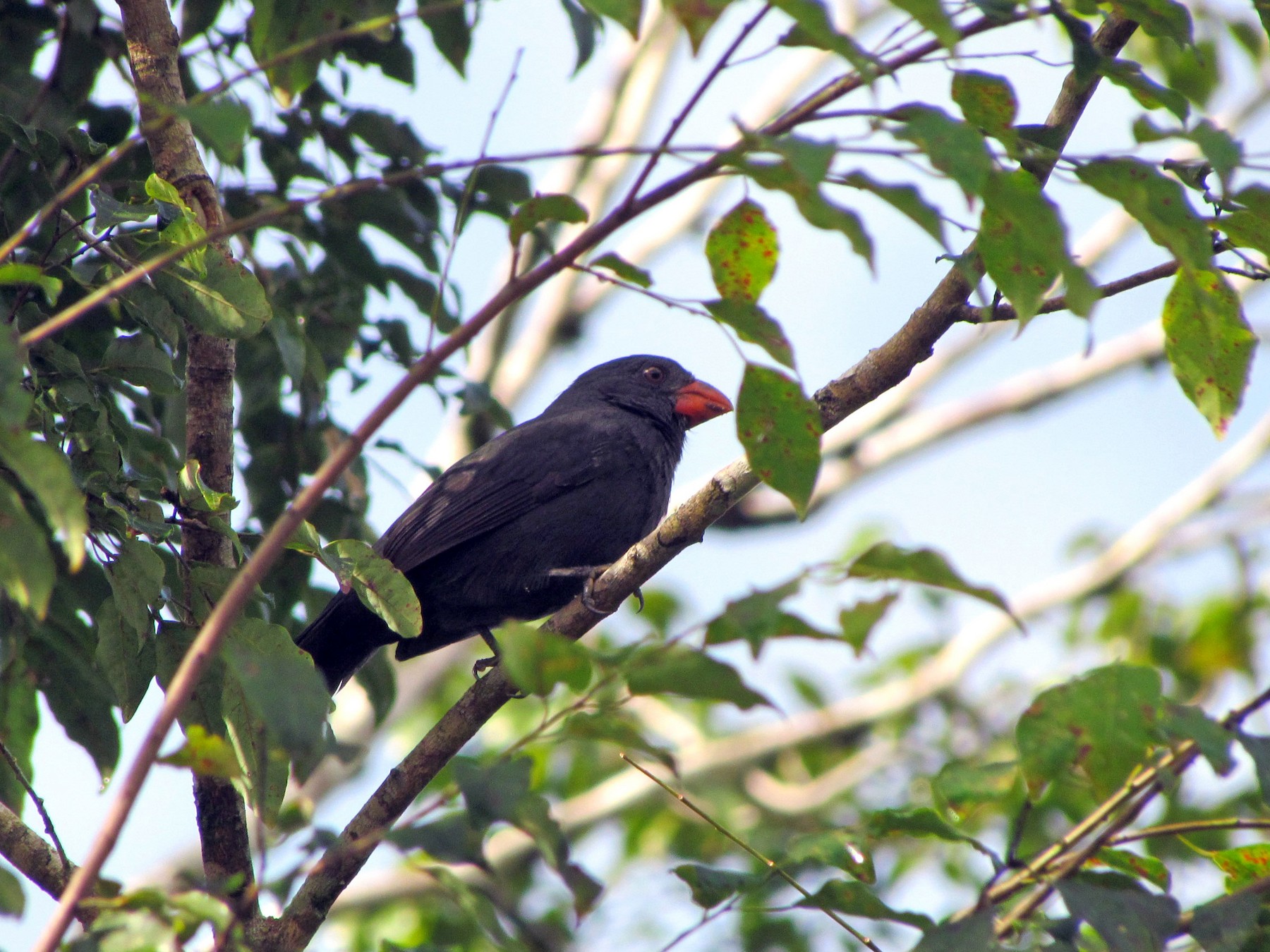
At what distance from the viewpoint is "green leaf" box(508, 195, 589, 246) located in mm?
1871

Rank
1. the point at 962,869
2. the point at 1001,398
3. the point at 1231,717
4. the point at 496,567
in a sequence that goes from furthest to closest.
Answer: the point at 1001,398
the point at 962,869
the point at 496,567
the point at 1231,717

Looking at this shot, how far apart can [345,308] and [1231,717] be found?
2.98m

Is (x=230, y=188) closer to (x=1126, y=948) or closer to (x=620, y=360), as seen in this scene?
(x=620, y=360)

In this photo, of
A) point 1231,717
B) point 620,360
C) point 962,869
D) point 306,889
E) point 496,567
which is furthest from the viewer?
point 962,869

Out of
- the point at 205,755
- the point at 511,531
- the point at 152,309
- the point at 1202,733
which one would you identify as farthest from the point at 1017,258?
the point at 511,531

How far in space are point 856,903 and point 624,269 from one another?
3.46 feet

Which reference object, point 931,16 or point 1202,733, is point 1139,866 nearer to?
point 1202,733

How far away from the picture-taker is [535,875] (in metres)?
7.91

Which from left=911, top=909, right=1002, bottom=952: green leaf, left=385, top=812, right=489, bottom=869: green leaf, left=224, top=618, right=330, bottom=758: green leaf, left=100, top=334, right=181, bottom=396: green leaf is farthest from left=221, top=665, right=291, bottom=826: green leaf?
left=911, top=909, right=1002, bottom=952: green leaf

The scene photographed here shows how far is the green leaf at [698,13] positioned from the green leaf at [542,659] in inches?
31.8

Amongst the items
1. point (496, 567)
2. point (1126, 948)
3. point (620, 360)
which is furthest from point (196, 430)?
point (620, 360)

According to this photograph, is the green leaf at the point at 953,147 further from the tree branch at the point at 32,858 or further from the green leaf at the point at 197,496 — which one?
the tree branch at the point at 32,858

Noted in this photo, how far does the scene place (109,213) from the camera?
2.56 metres

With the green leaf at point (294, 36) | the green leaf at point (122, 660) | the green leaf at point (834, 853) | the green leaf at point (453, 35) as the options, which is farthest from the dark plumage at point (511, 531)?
the green leaf at point (834, 853)
